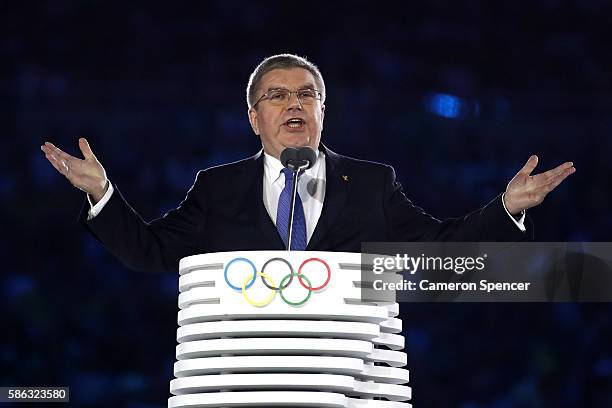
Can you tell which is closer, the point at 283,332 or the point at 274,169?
the point at 283,332

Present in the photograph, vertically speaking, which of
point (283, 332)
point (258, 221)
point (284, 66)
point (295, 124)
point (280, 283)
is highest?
point (284, 66)

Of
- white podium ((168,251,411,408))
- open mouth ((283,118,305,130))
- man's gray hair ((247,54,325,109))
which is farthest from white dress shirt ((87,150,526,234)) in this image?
white podium ((168,251,411,408))

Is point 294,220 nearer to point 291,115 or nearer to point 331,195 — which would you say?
point 331,195

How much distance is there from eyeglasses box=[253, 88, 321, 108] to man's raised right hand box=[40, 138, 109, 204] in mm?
581

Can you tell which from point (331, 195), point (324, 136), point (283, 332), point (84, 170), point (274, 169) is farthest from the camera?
point (324, 136)

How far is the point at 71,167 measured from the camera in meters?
3.14

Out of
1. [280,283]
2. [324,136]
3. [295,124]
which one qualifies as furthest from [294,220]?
[324,136]

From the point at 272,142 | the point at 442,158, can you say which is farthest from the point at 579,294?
the point at 442,158

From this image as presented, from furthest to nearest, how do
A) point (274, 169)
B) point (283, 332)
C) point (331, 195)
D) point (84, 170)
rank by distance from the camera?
1. point (274, 169)
2. point (331, 195)
3. point (84, 170)
4. point (283, 332)

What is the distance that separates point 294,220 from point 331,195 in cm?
13

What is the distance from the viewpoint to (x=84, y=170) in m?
3.15

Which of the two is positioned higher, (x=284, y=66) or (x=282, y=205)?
(x=284, y=66)

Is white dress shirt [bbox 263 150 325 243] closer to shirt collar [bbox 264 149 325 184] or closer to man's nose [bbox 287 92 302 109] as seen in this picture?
shirt collar [bbox 264 149 325 184]

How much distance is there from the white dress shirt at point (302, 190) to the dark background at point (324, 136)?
8.45 feet
